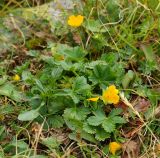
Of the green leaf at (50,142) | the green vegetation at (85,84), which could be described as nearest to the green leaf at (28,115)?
the green vegetation at (85,84)

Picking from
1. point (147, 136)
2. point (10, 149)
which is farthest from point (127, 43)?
point (10, 149)

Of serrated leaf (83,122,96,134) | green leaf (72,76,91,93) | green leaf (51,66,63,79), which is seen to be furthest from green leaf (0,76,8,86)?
serrated leaf (83,122,96,134)

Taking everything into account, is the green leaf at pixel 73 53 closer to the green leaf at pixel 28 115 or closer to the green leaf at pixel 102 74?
the green leaf at pixel 102 74

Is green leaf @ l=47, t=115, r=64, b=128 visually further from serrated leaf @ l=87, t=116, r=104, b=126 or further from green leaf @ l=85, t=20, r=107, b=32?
green leaf @ l=85, t=20, r=107, b=32

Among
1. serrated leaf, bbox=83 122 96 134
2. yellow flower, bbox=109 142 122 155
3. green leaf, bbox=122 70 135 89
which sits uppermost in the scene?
green leaf, bbox=122 70 135 89

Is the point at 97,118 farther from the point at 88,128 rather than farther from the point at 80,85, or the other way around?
the point at 80,85

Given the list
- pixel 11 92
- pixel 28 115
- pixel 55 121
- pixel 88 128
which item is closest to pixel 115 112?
pixel 88 128

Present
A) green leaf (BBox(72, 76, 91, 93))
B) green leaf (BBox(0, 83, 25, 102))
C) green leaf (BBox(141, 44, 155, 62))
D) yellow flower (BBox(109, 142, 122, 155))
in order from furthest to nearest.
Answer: green leaf (BBox(141, 44, 155, 62))
green leaf (BBox(0, 83, 25, 102))
green leaf (BBox(72, 76, 91, 93))
yellow flower (BBox(109, 142, 122, 155))
